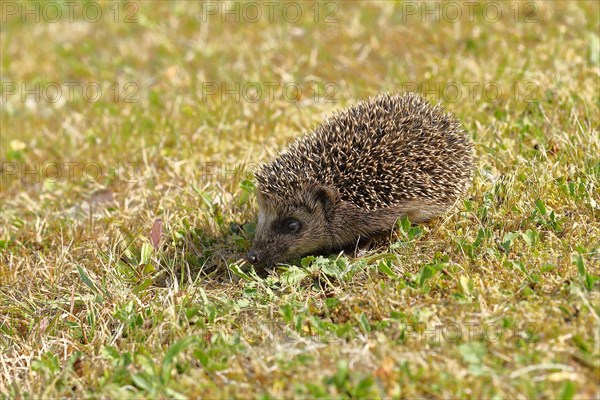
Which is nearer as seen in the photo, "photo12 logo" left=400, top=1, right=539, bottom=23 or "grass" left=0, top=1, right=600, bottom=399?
"grass" left=0, top=1, right=600, bottom=399

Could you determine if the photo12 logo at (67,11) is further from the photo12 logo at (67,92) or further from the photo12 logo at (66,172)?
the photo12 logo at (66,172)

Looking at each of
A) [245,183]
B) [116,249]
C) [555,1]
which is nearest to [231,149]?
[245,183]

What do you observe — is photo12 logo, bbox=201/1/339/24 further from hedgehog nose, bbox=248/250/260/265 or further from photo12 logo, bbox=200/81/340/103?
hedgehog nose, bbox=248/250/260/265

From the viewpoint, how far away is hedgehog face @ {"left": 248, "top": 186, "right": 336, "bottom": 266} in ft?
18.2

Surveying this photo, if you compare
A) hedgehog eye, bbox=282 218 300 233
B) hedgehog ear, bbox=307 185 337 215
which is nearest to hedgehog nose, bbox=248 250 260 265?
hedgehog eye, bbox=282 218 300 233

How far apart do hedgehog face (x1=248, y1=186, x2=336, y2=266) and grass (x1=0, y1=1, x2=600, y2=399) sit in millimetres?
214

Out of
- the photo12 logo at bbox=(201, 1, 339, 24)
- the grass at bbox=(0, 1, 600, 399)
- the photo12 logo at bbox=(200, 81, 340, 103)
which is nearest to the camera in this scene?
the grass at bbox=(0, 1, 600, 399)

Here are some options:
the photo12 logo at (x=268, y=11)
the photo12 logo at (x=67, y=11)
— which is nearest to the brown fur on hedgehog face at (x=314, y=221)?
the photo12 logo at (x=268, y=11)

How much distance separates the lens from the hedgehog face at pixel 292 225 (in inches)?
219

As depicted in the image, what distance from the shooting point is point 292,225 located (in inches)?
222

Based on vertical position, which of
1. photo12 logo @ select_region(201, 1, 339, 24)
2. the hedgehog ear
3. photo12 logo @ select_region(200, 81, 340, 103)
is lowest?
the hedgehog ear

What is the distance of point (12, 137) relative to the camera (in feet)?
29.0

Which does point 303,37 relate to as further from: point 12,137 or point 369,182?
point 369,182

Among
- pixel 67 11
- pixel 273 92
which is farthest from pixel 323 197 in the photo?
pixel 67 11
